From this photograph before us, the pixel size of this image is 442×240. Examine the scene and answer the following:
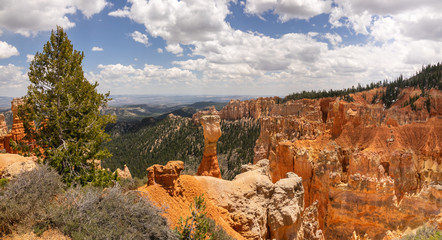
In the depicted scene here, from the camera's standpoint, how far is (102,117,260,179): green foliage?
55.1 metres

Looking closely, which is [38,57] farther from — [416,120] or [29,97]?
[416,120]

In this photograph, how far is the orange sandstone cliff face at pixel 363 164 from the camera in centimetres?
2097

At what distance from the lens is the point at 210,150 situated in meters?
15.8

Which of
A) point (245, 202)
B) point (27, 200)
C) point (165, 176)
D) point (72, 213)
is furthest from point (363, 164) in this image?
point (27, 200)

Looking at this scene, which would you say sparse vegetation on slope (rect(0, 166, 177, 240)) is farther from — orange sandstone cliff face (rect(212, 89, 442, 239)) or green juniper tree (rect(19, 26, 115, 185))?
orange sandstone cliff face (rect(212, 89, 442, 239))

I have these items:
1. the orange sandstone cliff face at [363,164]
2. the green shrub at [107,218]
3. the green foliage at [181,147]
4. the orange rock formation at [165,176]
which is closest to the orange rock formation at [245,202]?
→ the orange rock formation at [165,176]

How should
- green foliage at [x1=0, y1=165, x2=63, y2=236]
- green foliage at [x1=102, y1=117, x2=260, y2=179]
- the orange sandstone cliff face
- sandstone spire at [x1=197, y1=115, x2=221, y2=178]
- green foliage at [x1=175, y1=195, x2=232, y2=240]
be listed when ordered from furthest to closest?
1. green foliage at [x1=102, y1=117, x2=260, y2=179]
2. the orange sandstone cliff face
3. sandstone spire at [x1=197, y1=115, x2=221, y2=178]
4. green foliage at [x1=175, y1=195, x2=232, y2=240]
5. green foliage at [x1=0, y1=165, x2=63, y2=236]

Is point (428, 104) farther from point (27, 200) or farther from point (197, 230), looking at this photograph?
point (27, 200)

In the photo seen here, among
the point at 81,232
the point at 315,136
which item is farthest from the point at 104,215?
the point at 315,136

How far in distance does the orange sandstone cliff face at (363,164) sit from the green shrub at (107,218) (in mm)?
20212

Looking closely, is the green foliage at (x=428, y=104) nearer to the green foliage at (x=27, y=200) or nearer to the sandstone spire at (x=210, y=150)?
the sandstone spire at (x=210, y=150)

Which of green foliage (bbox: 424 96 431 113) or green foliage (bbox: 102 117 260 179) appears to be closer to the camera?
green foliage (bbox: 424 96 431 113)

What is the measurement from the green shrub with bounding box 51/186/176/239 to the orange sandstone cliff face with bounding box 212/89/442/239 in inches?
796

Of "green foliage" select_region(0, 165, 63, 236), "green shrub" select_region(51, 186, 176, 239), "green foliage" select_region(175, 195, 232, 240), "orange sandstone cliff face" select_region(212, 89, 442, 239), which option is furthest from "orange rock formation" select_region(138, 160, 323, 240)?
"orange sandstone cliff face" select_region(212, 89, 442, 239)
